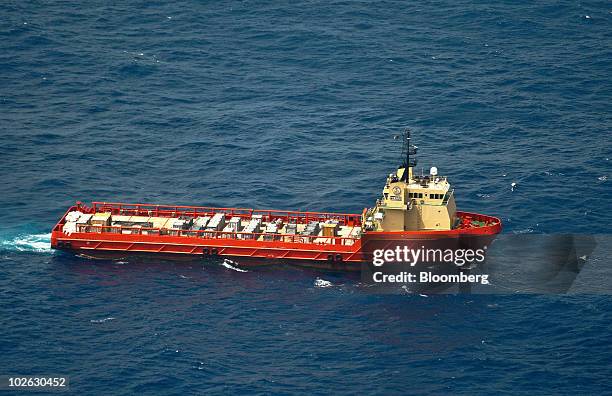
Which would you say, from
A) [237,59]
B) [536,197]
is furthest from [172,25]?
[536,197]

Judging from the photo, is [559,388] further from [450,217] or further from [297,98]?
[297,98]

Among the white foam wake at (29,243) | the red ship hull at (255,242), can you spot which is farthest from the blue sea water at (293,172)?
the red ship hull at (255,242)

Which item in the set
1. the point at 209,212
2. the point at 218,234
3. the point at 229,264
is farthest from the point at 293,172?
the point at 229,264

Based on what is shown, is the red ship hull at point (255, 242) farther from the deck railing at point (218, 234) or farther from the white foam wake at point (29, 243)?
the white foam wake at point (29, 243)

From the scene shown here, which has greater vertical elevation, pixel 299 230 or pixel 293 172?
pixel 293 172

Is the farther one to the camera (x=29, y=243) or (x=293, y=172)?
(x=293, y=172)

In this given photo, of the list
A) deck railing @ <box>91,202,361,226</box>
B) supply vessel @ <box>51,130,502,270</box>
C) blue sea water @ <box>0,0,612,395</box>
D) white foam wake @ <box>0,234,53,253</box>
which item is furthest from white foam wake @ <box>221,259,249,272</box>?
white foam wake @ <box>0,234,53,253</box>

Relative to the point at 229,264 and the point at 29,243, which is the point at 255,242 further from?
the point at 29,243
